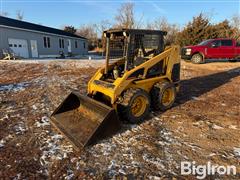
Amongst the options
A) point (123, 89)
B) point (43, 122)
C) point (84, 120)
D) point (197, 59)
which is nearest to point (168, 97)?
point (123, 89)

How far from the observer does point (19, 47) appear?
18375 millimetres

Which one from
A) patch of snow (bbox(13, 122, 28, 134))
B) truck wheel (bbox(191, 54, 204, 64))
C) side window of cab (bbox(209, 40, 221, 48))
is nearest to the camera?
patch of snow (bbox(13, 122, 28, 134))

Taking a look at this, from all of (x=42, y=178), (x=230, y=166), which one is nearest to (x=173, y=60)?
(x=230, y=166)

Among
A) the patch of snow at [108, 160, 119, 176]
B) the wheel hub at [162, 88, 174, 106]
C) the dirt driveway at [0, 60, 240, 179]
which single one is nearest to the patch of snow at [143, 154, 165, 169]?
the dirt driveway at [0, 60, 240, 179]

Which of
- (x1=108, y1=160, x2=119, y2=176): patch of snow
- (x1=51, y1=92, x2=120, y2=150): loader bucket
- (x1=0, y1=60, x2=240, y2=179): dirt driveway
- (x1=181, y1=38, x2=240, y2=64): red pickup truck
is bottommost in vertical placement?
(x1=108, y1=160, x2=119, y2=176): patch of snow

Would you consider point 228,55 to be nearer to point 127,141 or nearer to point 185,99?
point 185,99

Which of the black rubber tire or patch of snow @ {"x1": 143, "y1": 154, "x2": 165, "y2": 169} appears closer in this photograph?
patch of snow @ {"x1": 143, "y1": 154, "x2": 165, "y2": 169}

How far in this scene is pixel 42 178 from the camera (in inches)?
109

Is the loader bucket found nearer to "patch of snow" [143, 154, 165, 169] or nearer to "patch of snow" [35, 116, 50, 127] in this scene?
"patch of snow" [35, 116, 50, 127]

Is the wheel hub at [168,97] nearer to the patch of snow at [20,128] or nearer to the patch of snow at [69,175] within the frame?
the patch of snow at [69,175]

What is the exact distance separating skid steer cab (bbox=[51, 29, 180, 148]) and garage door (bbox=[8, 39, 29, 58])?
52.4 ft

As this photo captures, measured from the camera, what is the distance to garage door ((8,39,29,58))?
17.6 metres

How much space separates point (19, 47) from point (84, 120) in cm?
1739

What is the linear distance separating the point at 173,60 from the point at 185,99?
1733mm
